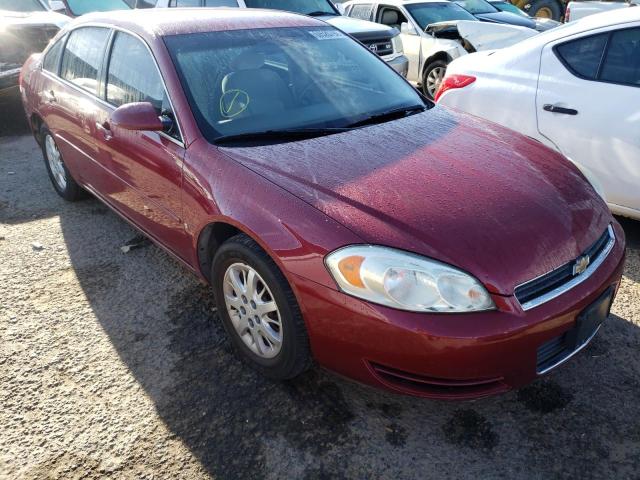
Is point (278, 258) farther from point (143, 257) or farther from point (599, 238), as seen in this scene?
point (143, 257)

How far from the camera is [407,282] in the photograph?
188 cm

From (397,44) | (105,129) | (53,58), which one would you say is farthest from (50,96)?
(397,44)

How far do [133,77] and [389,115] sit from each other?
145 centimetres

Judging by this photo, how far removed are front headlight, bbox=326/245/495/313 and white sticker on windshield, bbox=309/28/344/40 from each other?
1855 millimetres

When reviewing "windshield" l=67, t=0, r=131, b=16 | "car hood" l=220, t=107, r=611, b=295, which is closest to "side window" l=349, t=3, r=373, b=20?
"windshield" l=67, t=0, r=131, b=16

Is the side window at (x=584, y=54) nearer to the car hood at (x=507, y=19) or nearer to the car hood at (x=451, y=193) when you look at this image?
the car hood at (x=451, y=193)

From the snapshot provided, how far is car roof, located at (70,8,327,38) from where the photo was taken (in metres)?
2.94

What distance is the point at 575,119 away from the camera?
352 cm

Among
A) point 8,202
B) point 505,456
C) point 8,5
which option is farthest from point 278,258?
point 8,5

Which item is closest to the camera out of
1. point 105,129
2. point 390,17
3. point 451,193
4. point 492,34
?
point 451,193

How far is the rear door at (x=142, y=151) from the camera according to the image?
8.81 feet

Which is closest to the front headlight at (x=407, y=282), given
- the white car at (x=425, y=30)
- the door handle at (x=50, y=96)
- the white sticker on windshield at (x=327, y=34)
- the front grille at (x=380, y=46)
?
the white sticker on windshield at (x=327, y=34)

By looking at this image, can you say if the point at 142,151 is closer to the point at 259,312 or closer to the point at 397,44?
the point at 259,312

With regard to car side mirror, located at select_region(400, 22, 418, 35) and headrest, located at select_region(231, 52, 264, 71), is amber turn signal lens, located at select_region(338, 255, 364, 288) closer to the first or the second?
headrest, located at select_region(231, 52, 264, 71)
